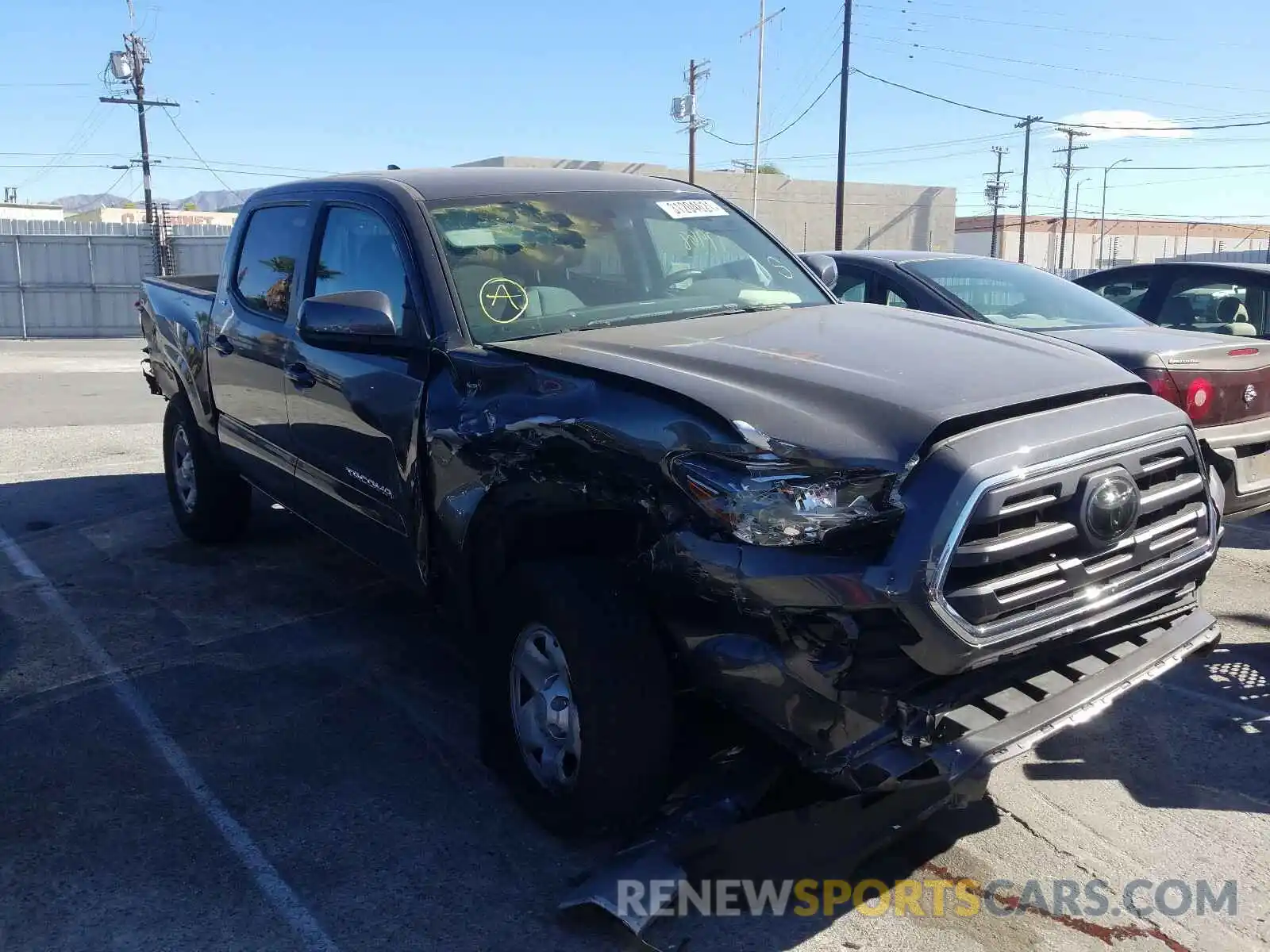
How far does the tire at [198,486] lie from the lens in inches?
247

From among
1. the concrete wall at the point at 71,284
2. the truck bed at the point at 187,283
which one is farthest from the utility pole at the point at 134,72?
the truck bed at the point at 187,283

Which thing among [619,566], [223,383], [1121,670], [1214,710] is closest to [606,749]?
[619,566]

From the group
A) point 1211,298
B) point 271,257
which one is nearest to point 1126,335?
point 1211,298

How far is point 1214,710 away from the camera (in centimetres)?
433

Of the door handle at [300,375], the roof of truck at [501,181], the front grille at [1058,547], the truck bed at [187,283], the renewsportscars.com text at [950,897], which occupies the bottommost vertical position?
the renewsportscars.com text at [950,897]

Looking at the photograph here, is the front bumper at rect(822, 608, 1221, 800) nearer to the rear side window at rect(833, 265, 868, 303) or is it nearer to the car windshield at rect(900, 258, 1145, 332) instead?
the car windshield at rect(900, 258, 1145, 332)

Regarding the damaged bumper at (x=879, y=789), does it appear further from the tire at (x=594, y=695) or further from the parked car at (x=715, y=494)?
the tire at (x=594, y=695)

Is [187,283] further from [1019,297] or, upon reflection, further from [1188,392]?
[1188,392]

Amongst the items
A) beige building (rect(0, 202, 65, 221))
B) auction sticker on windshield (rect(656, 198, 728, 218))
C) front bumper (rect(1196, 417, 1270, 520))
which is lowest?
front bumper (rect(1196, 417, 1270, 520))

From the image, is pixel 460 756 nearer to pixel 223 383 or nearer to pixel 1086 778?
pixel 1086 778

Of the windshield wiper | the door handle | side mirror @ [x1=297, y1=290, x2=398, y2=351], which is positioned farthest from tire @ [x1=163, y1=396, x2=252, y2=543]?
the windshield wiper

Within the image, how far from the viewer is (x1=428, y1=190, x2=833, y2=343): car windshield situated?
3.89 m

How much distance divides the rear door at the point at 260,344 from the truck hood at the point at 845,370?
175 centimetres

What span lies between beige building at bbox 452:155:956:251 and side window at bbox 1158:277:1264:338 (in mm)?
46310
